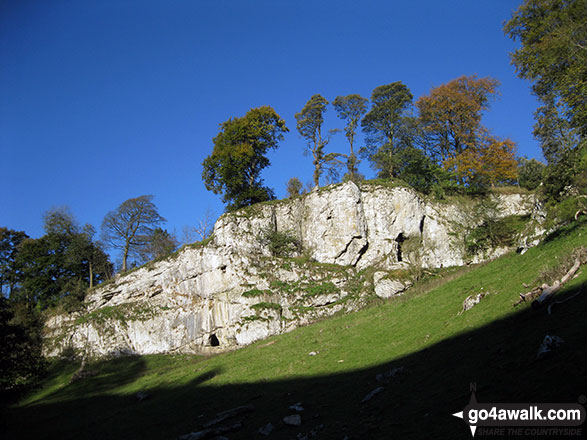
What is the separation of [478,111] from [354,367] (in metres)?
35.7

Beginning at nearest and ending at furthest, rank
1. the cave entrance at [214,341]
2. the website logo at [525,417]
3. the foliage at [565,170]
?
the website logo at [525,417] < the foliage at [565,170] < the cave entrance at [214,341]

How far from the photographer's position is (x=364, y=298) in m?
30.3

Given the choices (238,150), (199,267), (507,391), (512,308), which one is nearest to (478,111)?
(238,150)

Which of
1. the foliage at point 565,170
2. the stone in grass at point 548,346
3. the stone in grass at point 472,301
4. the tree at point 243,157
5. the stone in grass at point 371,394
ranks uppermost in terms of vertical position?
the tree at point 243,157

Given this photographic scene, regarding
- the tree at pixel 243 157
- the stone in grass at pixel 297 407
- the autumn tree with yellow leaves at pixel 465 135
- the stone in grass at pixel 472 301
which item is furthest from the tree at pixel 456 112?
the stone in grass at pixel 297 407

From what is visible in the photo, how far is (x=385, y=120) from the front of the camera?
40969 mm

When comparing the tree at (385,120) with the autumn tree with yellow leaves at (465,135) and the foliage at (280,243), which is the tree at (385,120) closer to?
the autumn tree with yellow leaves at (465,135)

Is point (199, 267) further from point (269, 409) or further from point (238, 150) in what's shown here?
point (269, 409)

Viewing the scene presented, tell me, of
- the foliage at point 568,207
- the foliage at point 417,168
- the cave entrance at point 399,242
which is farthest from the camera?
the foliage at point 417,168

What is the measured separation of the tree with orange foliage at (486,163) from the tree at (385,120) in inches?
280

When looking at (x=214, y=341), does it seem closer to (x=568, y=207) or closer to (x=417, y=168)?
(x=417, y=168)

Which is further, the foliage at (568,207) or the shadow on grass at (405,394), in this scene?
the foliage at (568,207)

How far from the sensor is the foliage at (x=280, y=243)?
3647 cm

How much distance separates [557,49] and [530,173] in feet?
90.4
